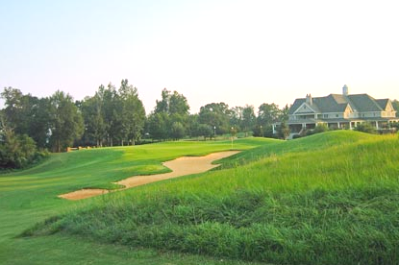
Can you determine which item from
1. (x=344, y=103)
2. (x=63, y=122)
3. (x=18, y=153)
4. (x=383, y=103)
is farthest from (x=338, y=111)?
(x=18, y=153)

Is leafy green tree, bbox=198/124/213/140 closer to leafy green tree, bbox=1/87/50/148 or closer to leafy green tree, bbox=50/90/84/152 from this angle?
leafy green tree, bbox=50/90/84/152

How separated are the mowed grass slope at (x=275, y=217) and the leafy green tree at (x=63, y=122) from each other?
68.2 metres

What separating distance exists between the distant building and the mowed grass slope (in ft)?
226

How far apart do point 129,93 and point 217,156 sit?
2531 inches

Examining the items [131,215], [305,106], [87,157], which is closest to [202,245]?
[131,215]

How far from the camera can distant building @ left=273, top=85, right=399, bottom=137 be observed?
77.0 meters

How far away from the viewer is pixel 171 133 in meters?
88.8

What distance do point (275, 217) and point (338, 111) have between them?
76.7m

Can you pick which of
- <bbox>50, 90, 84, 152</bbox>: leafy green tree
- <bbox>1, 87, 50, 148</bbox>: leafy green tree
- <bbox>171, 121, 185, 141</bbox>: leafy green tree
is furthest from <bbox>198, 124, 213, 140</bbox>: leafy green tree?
<bbox>1, 87, 50, 148</bbox>: leafy green tree

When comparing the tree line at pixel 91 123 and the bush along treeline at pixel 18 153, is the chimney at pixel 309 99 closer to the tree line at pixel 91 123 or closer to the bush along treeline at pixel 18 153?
the tree line at pixel 91 123

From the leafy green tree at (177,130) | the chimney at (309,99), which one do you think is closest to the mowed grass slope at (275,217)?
the chimney at (309,99)

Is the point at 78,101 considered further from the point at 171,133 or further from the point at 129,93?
the point at 171,133

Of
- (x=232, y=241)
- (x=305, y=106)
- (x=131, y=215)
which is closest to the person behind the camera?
(x=232, y=241)

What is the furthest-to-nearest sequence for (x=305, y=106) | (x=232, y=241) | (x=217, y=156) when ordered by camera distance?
(x=305, y=106) → (x=217, y=156) → (x=232, y=241)
